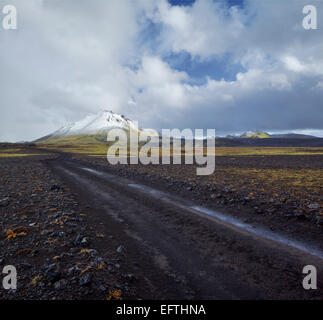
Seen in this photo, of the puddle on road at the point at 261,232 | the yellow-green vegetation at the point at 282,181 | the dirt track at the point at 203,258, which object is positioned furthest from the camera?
the yellow-green vegetation at the point at 282,181

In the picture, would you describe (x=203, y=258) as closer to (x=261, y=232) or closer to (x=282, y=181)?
(x=261, y=232)

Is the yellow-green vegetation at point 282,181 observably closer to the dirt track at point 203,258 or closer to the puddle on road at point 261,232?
the puddle on road at point 261,232

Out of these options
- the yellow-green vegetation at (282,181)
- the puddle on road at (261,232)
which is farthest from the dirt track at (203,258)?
the yellow-green vegetation at (282,181)

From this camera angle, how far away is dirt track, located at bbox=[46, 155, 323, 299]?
205 inches

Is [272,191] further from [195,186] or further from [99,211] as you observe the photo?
[99,211]

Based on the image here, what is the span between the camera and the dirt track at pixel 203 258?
17.1 feet

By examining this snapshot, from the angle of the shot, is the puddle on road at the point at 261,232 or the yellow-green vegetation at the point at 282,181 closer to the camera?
the puddle on road at the point at 261,232

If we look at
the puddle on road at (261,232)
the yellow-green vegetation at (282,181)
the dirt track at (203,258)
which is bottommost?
the dirt track at (203,258)

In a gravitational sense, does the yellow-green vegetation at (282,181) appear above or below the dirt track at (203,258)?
above

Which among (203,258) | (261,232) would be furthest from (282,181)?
(203,258)

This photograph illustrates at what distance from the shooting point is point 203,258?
6.80 meters
